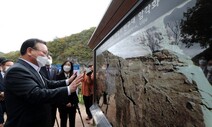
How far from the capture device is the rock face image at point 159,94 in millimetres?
1443

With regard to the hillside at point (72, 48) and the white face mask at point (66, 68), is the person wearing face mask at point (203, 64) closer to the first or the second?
the white face mask at point (66, 68)

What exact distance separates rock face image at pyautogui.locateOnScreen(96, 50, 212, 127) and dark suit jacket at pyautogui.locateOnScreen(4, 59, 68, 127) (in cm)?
75

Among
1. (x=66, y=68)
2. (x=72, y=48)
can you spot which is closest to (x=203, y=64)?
(x=66, y=68)

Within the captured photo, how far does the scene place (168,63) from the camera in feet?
5.71

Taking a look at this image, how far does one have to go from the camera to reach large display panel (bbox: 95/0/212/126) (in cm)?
133

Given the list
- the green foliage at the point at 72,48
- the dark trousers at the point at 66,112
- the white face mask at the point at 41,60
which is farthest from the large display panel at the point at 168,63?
the green foliage at the point at 72,48

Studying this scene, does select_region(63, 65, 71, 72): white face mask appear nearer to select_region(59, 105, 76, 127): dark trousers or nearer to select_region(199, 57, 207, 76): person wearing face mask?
select_region(59, 105, 76, 127): dark trousers

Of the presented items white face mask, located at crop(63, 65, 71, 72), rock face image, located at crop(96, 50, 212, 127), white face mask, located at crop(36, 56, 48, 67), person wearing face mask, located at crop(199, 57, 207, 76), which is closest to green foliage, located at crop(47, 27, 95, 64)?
white face mask, located at crop(63, 65, 71, 72)

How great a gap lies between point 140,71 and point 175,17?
2.76 ft

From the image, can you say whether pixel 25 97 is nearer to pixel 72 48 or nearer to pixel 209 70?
pixel 209 70

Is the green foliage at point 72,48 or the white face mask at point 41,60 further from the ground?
the green foliage at point 72,48

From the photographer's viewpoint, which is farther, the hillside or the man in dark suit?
the hillside

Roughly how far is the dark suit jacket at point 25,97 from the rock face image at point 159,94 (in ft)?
2.47

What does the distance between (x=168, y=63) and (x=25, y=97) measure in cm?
155
